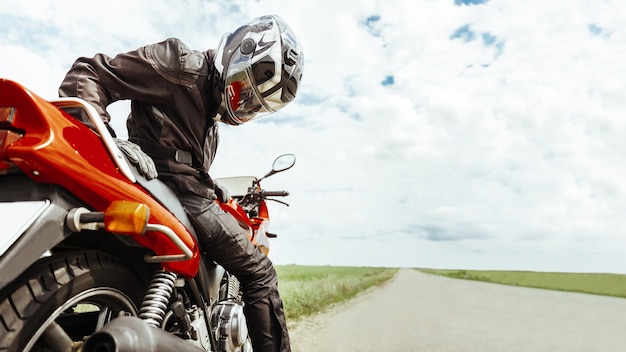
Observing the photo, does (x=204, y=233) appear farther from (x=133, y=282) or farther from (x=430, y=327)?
(x=430, y=327)

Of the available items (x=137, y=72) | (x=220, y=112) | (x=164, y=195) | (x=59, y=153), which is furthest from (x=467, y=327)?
(x=59, y=153)

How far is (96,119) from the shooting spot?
1.71 metres

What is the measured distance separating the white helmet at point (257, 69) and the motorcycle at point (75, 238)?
29.4 inches

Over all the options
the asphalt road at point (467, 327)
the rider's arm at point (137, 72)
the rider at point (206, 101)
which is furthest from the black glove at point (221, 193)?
the asphalt road at point (467, 327)

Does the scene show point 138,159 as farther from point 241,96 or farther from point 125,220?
point 241,96

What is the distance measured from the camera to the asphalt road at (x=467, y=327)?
521cm

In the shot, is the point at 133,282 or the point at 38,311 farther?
the point at 133,282

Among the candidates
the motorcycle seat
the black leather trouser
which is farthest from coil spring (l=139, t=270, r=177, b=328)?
the black leather trouser

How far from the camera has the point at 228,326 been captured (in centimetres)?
263

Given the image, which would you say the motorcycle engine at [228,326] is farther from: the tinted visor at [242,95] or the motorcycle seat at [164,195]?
the tinted visor at [242,95]

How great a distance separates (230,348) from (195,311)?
415 mm

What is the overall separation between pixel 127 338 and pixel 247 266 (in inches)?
52.5

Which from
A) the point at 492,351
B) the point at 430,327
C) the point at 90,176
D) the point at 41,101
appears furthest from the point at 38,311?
the point at 430,327

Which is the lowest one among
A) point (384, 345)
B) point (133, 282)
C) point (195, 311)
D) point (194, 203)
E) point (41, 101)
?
point (384, 345)
